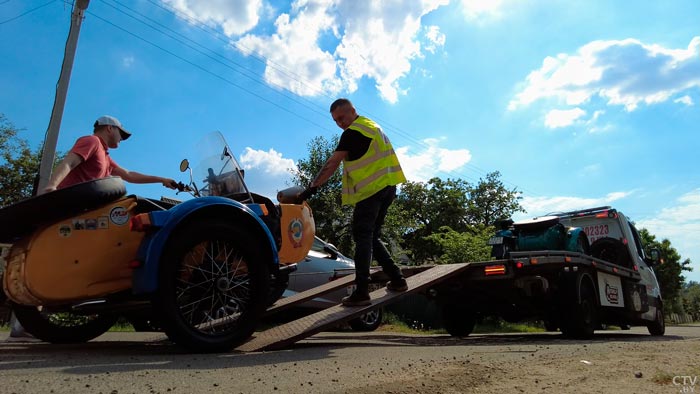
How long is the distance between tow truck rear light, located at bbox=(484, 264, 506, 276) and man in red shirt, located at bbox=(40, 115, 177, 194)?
12.4 feet

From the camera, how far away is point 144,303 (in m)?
3.73

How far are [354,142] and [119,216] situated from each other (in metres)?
2.18

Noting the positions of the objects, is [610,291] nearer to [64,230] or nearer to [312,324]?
[312,324]

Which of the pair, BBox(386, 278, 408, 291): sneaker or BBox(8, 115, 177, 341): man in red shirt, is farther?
BBox(386, 278, 408, 291): sneaker

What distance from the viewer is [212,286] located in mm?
3680

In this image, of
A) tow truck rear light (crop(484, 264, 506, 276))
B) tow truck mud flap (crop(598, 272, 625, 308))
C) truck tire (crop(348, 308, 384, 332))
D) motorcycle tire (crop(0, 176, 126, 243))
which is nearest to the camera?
motorcycle tire (crop(0, 176, 126, 243))

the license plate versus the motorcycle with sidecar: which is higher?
the license plate

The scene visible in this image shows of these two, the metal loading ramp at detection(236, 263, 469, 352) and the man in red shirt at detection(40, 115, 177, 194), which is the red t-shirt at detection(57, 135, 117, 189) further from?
the metal loading ramp at detection(236, 263, 469, 352)

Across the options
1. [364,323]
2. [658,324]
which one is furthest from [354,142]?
[658,324]

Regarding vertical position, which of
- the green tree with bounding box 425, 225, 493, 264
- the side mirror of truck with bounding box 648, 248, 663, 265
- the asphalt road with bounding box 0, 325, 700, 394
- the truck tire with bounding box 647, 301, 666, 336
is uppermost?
the green tree with bounding box 425, 225, 493, 264

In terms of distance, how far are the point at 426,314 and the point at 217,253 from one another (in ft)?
35.5

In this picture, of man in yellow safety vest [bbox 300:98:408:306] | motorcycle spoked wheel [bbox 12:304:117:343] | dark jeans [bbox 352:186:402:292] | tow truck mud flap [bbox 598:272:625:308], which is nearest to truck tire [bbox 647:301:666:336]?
tow truck mud flap [bbox 598:272:625:308]

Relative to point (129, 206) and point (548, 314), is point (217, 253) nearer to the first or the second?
point (129, 206)

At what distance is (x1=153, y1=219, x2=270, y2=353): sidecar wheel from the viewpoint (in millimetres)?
3330
